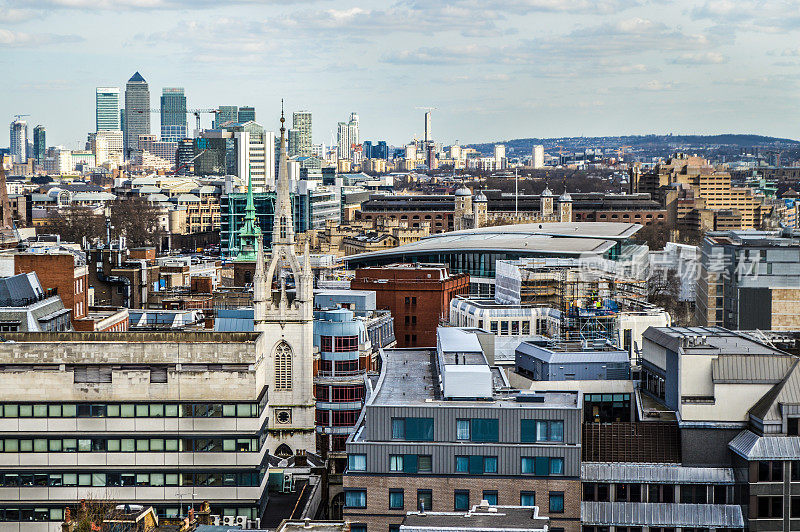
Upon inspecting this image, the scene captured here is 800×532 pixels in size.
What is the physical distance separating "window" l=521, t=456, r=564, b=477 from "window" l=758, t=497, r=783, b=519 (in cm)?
687

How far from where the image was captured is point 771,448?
47.5m

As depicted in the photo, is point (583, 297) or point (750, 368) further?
point (583, 297)

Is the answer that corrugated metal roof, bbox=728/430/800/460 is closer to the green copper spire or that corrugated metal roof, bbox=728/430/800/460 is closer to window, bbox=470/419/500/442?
window, bbox=470/419/500/442

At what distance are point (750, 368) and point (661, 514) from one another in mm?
6528

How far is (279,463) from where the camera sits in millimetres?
67125

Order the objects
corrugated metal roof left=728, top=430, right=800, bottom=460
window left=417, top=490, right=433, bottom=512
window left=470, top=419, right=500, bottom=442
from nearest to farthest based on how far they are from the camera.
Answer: corrugated metal roof left=728, top=430, right=800, bottom=460 → window left=417, top=490, right=433, bottom=512 → window left=470, top=419, right=500, bottom=442

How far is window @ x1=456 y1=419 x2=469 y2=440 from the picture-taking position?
4859 cm

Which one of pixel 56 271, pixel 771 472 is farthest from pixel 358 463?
pixel 56 271

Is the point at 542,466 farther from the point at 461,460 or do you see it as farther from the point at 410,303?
the point at 410,303

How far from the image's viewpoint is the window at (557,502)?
47.9m

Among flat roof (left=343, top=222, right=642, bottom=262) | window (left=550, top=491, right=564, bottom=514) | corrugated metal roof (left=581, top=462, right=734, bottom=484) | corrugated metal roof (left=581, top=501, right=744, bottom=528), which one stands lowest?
corrugated metal roof (left=581, top=501, right=744, bottom=528)

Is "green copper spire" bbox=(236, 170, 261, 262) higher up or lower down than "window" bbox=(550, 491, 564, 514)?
higher up

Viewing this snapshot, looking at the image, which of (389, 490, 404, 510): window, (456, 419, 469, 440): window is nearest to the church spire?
(456, 419, 469, 440): window

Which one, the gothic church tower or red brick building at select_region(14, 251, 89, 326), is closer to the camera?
the gothic church tower
